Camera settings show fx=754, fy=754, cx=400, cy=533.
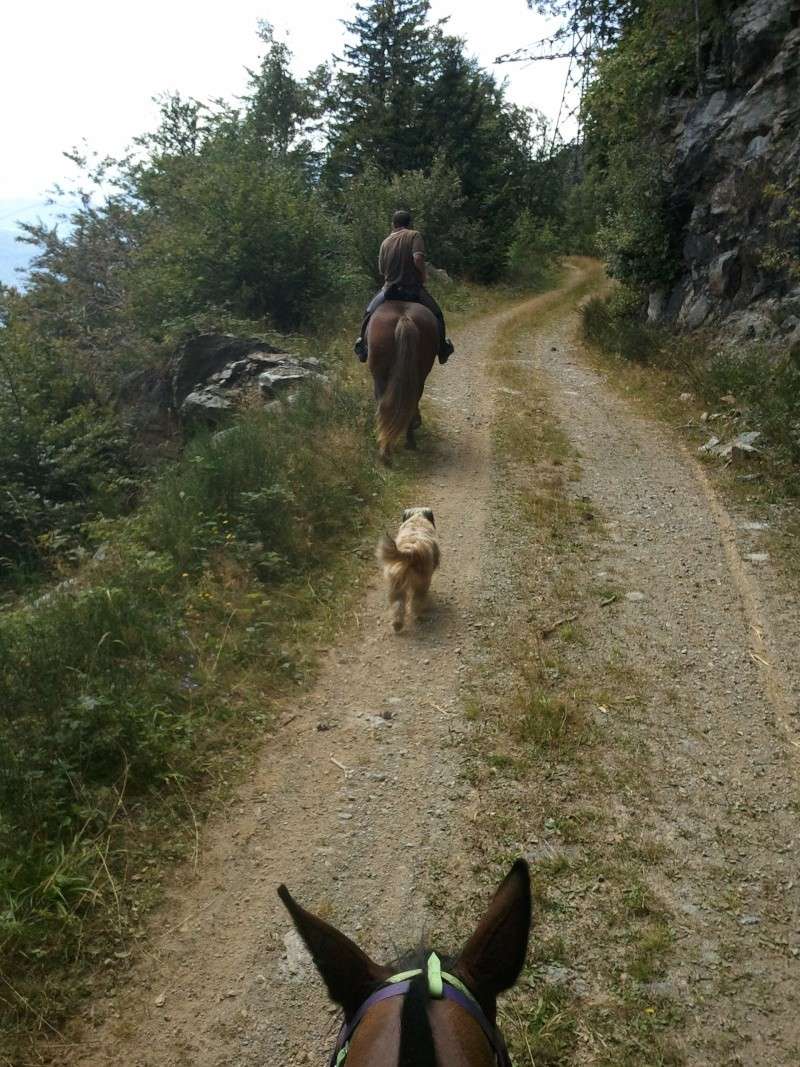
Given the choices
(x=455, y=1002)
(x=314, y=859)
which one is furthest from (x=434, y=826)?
(x=455, y=1002)

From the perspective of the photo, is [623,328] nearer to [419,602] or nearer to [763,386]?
[763,386]

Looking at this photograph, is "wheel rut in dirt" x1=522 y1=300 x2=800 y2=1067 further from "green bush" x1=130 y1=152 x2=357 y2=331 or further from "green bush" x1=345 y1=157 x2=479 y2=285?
"green bush" x1=345 y1=157 x2=479 y2=285

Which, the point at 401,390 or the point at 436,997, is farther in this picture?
the point at 401,390

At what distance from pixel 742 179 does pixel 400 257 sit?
6.81 metres

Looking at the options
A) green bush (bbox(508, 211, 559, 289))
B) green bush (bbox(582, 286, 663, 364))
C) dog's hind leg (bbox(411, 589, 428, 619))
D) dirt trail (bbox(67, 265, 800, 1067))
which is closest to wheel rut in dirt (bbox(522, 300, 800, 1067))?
dirt trail (bbox(67, 265, 800, 1067))

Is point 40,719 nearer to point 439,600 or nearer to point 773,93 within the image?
point 439,600

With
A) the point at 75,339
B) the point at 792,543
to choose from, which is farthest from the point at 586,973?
the point at 75,339

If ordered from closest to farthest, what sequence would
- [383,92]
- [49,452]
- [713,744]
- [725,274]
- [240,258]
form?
1. [713,744]
2. [49,452]
3. [725,274]
4. [240,258]
5. [383,92]

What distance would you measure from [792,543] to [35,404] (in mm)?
11440

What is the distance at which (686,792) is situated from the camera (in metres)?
4.06

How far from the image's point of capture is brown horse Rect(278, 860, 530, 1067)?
133 cm

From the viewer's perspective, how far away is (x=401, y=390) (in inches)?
343

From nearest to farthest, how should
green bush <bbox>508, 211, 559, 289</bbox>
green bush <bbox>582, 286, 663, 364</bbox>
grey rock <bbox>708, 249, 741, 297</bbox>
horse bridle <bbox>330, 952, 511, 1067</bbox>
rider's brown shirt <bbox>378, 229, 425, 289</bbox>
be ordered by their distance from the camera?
horse bridle <bbox>330, 952, 511, 1067</bbox> < rider's brown shirt <bbox>378, 229, 425, 289</bbox> < grey rock <bbox>708, 249, 741, 297</bbox> < green bush <bbox>582, 286, 663, 364</bbox> < green bush <bbox>508, 211, 559, 289</bbox>

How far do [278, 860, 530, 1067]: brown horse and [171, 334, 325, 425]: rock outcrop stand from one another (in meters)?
9.13
